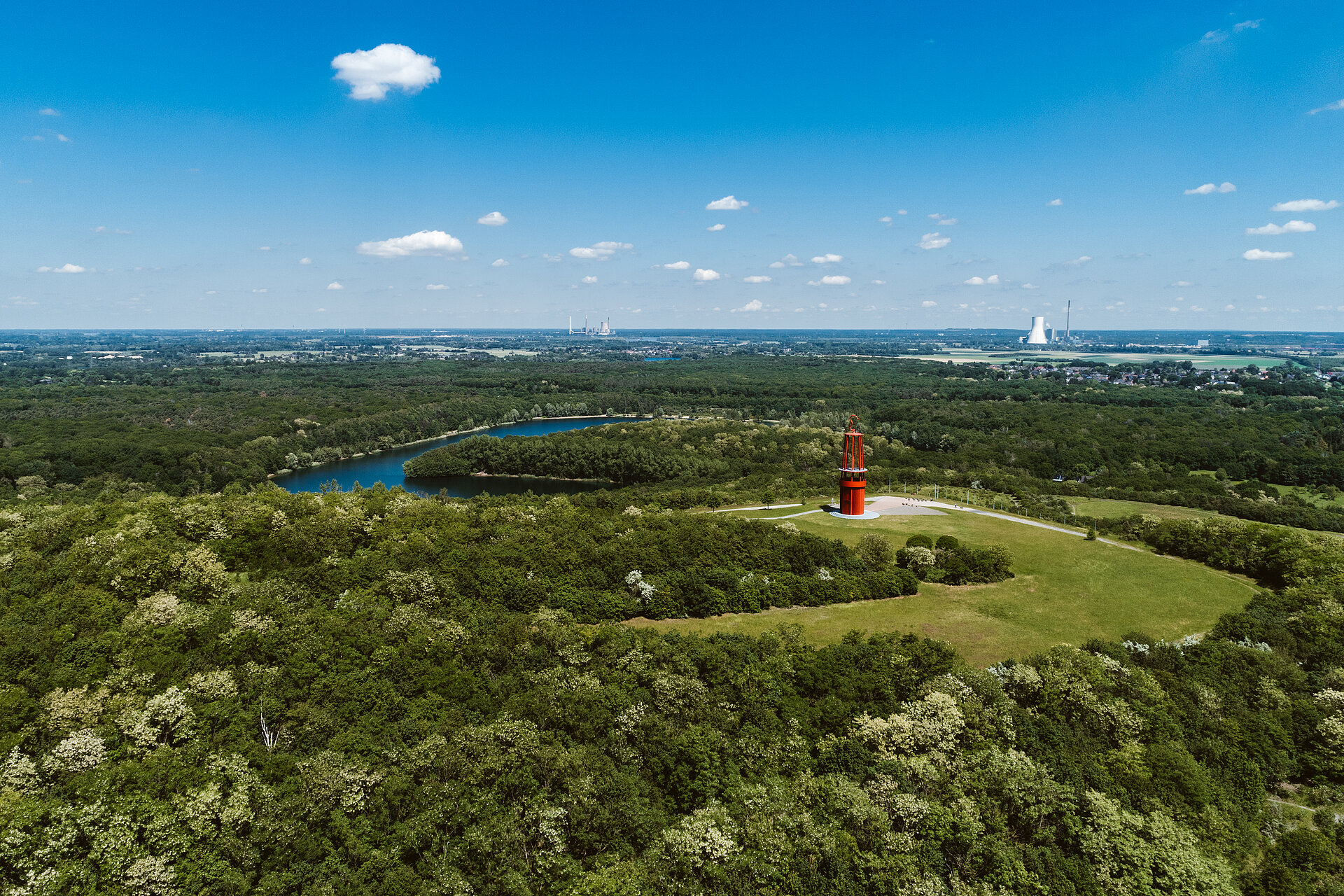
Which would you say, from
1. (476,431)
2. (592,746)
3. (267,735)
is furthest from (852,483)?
(476,431)

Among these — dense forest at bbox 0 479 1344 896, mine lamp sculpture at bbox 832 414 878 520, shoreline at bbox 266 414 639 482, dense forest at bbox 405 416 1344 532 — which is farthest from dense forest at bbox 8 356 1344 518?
dense forest at bbox 0 479 1344 896

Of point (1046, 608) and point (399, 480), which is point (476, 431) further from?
point (1046, 608)

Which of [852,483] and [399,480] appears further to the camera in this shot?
[399,480]

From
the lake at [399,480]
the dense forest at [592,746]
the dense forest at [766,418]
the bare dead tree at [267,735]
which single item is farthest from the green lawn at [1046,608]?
the lake at [399,480]

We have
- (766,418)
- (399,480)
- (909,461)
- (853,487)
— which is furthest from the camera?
(766,418)

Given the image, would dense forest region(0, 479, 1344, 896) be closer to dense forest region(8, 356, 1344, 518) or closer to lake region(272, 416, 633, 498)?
dense forest region(8, 356, 1344, 518)

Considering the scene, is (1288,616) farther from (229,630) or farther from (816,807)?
(229,630)
